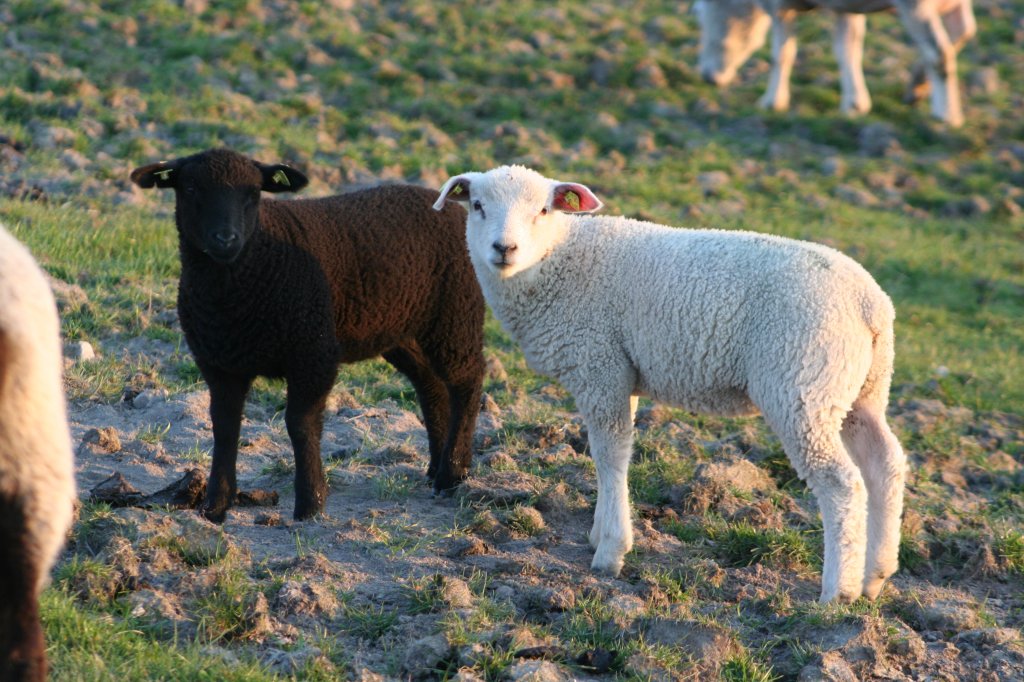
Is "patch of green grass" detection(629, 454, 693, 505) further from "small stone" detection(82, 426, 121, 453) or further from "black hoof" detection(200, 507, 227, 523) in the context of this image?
"small stone" detection(82, 426, 121, 453)

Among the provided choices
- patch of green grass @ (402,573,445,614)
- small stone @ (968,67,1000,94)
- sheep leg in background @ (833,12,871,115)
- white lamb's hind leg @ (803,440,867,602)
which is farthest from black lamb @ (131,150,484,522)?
small stone @ (968,67,1000,94)

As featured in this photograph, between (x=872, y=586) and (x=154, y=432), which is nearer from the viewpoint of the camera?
(x=872, y=586)

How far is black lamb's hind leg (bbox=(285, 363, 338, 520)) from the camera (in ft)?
18.8

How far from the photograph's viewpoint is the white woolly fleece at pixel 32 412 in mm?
3414

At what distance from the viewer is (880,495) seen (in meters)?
5.42

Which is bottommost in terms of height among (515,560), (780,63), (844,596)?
(515,560)

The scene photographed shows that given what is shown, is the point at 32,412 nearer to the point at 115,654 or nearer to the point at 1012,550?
the point at 115,654

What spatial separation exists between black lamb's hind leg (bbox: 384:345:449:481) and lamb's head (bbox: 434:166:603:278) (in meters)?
0.90

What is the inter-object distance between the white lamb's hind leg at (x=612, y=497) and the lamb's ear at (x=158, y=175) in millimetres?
2144

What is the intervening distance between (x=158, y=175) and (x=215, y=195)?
1.16ft

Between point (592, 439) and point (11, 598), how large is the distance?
285 centimetres

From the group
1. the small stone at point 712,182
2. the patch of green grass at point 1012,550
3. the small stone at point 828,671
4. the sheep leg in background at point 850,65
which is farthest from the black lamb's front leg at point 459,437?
the sheep leg in background at point 850,65

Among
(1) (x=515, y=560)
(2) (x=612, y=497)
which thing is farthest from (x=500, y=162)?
(1) (x=515, y=560)

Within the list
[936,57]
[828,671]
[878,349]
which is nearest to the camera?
[828,671]
